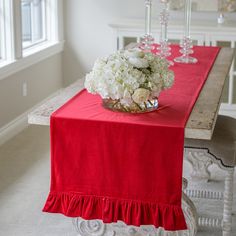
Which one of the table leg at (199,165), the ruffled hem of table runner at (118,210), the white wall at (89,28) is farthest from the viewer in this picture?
the white wall at (89,28)

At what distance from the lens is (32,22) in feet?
18.2

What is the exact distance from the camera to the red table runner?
7.94 feet

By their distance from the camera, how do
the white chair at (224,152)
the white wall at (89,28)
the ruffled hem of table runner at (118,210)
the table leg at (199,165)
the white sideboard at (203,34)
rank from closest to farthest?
the ruffled hem of table runner at (118,210) → the white chair at (224,152) → the table leg at (199,165) → the white sideboard at (203,34) → the white wall at (89,28)

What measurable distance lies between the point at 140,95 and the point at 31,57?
9.63 ft

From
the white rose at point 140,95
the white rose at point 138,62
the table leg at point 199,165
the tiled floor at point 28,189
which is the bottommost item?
the tiled floor at point 28,189

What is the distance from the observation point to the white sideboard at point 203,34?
208 inches

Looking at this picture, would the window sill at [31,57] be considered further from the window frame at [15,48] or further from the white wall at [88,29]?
the white wall at [88,29]

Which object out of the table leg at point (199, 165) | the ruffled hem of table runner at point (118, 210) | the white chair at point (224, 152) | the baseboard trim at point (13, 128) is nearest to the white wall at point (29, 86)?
the baseboard trim at point (13, 128)

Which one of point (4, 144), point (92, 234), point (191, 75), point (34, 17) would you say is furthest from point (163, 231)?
point (34, 17)

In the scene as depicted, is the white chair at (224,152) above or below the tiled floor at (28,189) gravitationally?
above

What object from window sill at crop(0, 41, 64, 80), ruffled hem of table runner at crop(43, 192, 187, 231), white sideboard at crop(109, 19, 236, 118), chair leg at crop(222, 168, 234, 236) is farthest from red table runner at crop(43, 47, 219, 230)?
white sideboard at crop(109, 19, 236, 118)

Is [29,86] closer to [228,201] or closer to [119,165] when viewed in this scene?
[228,201]

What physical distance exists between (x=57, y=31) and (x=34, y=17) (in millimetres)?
336

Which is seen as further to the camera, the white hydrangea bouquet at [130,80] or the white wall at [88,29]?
the white wall at [88,29]
